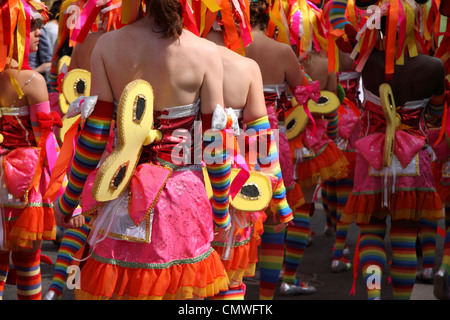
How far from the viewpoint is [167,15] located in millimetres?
2932

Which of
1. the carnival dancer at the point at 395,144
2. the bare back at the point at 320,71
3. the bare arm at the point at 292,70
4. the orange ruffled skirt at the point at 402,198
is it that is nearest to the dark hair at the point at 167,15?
the bare arm at the point at 292,70

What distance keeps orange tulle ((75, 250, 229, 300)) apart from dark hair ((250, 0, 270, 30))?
1.96 metres

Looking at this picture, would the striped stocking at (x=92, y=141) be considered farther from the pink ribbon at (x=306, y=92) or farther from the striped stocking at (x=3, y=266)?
the pink ribbon at (x=306, y=92)

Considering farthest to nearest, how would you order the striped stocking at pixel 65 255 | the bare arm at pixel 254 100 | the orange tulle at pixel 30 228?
the striped stocking at pixel 65 255 < the orange tulle at pixel 30 228 < the bare arm at pixel 254 100

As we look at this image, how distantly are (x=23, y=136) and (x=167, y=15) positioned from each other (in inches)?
66.4

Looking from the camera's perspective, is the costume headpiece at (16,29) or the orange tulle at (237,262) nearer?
the orange tulle at (237,262)

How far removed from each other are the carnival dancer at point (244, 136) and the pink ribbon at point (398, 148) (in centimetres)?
89

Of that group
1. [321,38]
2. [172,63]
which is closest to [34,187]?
[172,63]

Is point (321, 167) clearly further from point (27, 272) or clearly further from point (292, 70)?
point (27, 272)

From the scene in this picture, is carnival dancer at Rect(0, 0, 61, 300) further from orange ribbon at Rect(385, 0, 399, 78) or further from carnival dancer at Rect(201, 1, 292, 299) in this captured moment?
orange ribbon at Rect(385, 0, 399, 78)

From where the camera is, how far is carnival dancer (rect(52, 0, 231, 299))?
9.59 ft

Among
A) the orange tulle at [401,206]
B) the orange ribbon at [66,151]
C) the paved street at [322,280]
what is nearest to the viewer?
the orange ribbon at [66,151]

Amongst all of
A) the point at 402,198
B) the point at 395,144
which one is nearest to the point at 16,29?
the point at 395,144

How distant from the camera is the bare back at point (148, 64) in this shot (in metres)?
2.95
